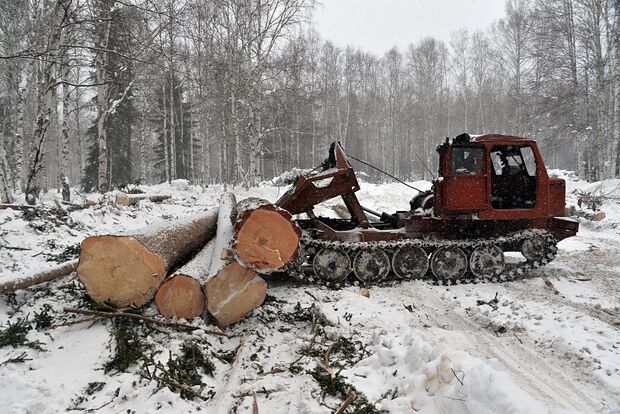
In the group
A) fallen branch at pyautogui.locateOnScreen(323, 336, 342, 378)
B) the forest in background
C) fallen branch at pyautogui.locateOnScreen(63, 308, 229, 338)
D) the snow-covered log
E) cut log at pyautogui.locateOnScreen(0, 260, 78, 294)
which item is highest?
the forest in background

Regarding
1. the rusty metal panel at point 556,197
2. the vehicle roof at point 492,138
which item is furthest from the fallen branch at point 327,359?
the rusty metal panel at point 556,197

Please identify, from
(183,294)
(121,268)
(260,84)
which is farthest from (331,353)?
Result: (260,84)

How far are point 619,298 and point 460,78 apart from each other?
113ft

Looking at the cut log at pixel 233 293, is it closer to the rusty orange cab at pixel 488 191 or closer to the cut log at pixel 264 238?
the cut log at pixel 264 238

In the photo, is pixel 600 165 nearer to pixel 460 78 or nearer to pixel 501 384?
pixel 460 78

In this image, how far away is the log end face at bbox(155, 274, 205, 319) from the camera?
4.30 meters

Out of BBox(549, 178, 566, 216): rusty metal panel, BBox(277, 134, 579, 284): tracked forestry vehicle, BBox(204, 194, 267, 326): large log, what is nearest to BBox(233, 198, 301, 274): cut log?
BBox(204, 194, 267, 326): large log

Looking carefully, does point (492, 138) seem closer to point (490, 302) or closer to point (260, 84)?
point (490, 302)

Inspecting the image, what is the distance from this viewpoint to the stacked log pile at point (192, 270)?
166 inches

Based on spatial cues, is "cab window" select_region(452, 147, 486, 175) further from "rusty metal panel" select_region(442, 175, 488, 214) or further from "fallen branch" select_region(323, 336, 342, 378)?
"fallen branch" select_region(323, 336, 342, 378)

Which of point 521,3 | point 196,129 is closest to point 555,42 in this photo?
point 521,3

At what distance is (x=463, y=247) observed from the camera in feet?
22.6

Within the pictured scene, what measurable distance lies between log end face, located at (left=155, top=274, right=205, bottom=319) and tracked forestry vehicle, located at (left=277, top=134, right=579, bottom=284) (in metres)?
2.41

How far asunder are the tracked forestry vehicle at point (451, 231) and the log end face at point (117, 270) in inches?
106
